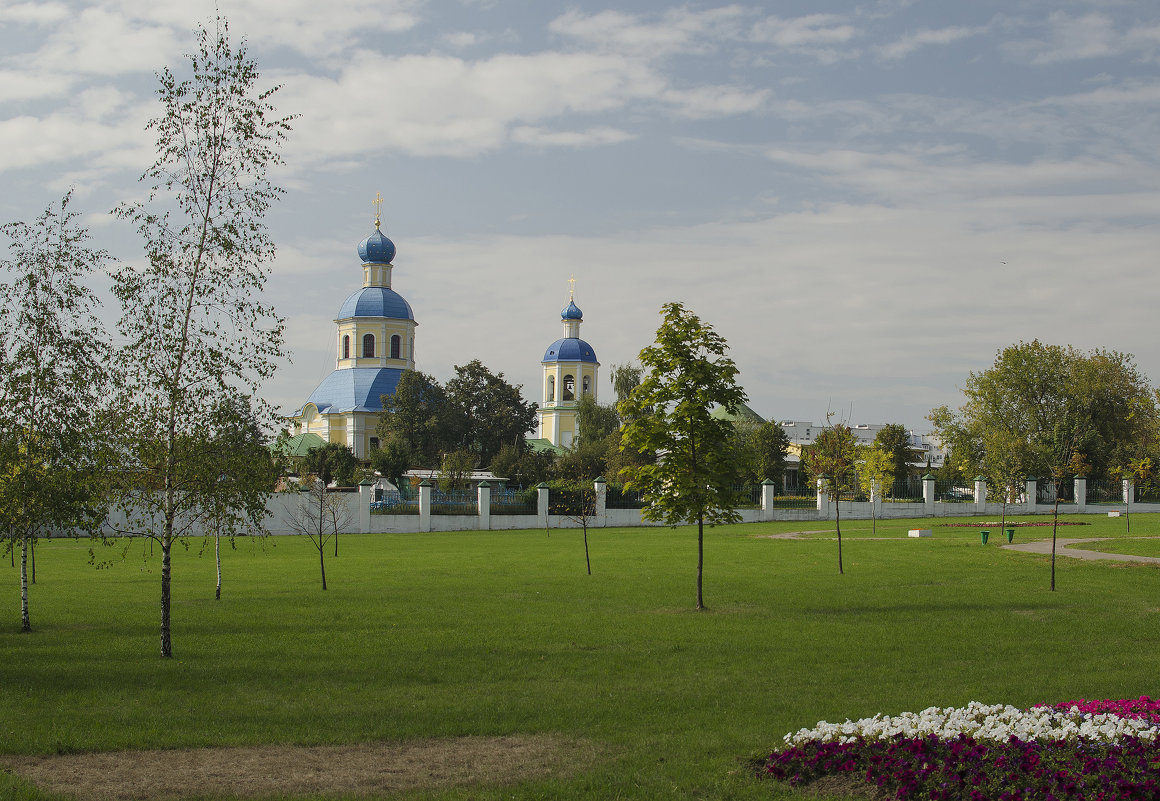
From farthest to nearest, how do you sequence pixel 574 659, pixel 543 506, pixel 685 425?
pixel 543 506, pixel 685 425, pixel 574 659

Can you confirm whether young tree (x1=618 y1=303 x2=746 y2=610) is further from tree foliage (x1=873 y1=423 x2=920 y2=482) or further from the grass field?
tree foliage (x1=873 y1=423 x2=920 y2=482)

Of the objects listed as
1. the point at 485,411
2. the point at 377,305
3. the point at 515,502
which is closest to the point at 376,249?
the point at 377,305

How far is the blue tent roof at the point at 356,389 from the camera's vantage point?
7488cm

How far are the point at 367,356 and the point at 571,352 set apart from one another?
18662mm

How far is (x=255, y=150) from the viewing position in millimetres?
12711

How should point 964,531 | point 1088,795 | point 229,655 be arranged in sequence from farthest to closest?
point 964,531
point 229,655
point 1088,795

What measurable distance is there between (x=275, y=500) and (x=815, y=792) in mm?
34647

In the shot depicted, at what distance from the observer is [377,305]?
77.2 metres

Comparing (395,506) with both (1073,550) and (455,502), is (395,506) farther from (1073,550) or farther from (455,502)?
(1073,550)

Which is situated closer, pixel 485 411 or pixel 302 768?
pixel 302 768

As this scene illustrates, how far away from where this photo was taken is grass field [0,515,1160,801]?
27.4ft

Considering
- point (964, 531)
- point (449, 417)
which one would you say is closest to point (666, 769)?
point (964, 531)

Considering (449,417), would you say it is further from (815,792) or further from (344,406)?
(815,792)

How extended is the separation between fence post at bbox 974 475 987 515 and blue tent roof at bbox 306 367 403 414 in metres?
41.8
